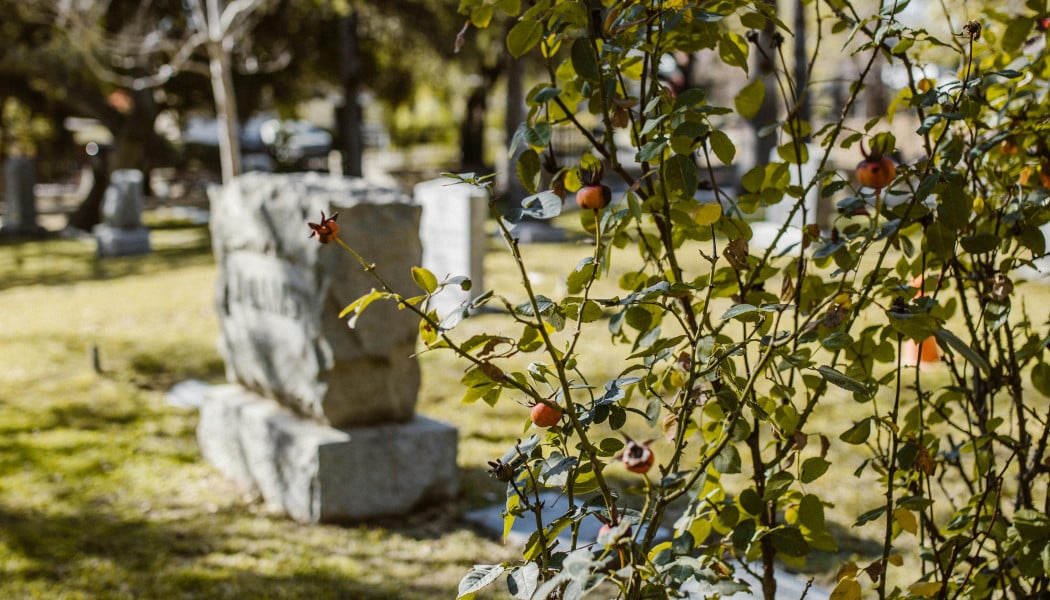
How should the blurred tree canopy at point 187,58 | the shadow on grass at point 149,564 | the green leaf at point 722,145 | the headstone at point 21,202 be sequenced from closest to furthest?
the green leaf at point 722,145, the shadow on grass at point 149,564, the blurred tree canopy at point 187,58, the headstone at point 21,202

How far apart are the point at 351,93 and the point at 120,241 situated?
624 cm

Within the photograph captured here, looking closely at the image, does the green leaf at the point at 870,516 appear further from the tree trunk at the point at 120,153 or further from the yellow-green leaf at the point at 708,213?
the tree trunk at the point at 120,153

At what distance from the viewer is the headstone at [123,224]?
15.3m

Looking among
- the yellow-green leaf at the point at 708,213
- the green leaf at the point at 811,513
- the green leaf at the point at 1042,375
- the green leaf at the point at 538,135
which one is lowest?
the green leaf at the point at 811,513

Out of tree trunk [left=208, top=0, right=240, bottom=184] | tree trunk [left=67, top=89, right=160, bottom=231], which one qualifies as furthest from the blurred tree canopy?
tree trunk [left=208, top=0, right=240, bottom=184]

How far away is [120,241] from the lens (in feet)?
50.5

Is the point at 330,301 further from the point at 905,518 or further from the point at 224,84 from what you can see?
the point at 224,84

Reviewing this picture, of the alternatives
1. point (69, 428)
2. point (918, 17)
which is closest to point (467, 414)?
point (69, 428)

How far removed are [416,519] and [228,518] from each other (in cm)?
98

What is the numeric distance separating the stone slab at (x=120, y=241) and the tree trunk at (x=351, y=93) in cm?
496

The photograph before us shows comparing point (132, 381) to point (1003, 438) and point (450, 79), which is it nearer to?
point (1003, 438)

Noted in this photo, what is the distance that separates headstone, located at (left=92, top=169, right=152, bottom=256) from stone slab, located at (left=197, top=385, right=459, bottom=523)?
11.3m

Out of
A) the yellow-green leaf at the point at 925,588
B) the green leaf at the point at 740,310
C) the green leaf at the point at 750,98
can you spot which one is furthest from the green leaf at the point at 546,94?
the yellow-green leaf at the point at 925,588

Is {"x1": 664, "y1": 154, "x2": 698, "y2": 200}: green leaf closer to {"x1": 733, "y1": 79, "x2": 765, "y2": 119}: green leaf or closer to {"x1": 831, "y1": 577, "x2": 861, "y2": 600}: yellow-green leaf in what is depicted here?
{"x1": 733, "y1": 79, "x2": 765, "y2": 119}: green leaf
